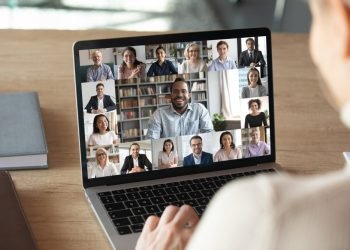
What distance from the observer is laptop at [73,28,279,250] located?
4.49 feet

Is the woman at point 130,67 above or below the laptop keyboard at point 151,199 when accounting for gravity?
above

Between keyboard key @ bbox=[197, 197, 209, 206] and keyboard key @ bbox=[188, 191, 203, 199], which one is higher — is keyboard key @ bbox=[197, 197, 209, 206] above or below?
below

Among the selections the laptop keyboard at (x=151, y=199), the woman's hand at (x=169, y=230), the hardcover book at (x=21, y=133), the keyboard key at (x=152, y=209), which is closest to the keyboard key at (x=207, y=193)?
the laptop keyboard at (x=151, y=199)

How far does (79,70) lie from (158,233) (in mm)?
371

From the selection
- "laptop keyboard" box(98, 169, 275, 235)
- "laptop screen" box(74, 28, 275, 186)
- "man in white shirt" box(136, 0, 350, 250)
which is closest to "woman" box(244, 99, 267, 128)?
"laptop screen" box(74, 28, 275, 186)

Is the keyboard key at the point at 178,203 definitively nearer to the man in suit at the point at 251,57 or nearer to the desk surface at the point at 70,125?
the desk surface at the point at 70,125

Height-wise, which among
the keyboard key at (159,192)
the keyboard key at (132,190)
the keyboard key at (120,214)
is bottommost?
the keyboard key at (120,214)

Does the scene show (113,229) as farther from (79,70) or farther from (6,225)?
(79,70)

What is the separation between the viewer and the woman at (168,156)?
4.63 feet

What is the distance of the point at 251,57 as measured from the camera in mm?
1455

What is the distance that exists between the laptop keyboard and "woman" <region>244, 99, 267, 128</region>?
4.1 inches

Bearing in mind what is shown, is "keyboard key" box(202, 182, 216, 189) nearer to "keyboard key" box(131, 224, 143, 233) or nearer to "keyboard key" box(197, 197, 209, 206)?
"keyboard key" box(197, 197, 209, 206)

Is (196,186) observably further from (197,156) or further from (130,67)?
(130,67)

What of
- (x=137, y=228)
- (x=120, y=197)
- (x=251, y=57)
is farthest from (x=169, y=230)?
(x=251, y=57)
